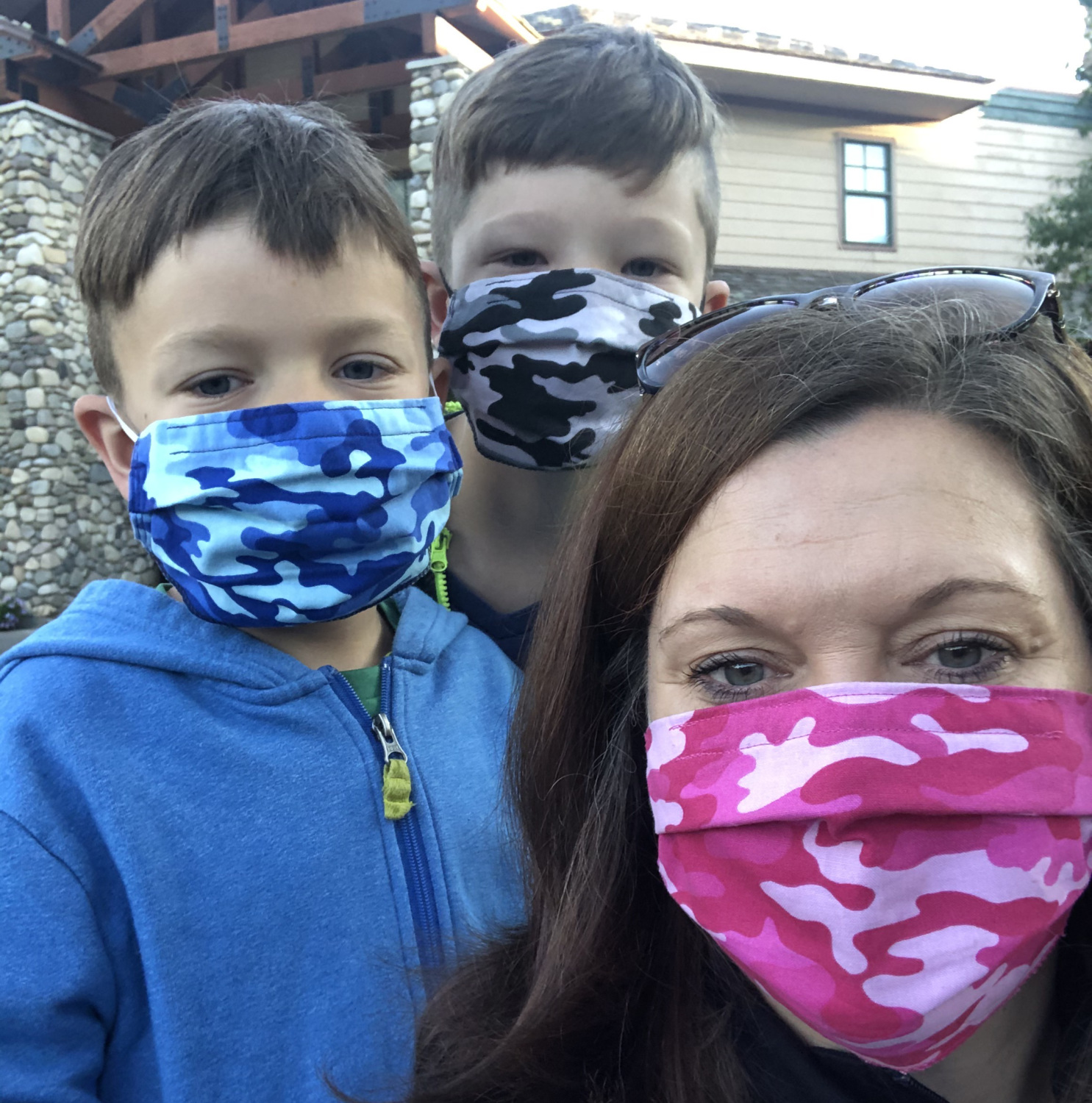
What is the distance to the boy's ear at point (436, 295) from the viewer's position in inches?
95.7

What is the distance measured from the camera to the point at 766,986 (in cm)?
133

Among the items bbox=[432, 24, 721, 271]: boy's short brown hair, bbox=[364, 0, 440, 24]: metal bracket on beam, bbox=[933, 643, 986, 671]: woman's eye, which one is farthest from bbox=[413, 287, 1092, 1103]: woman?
bbox=[364, 0, 440, 24]: metal bracket on beam

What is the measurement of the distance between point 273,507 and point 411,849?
647mm

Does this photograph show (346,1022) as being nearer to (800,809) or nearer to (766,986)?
(766,986)

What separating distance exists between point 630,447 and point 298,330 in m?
0.63

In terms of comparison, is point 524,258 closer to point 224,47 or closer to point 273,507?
point 273,507

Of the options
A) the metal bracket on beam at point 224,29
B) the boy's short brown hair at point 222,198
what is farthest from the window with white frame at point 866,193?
the boy's short brown hair at point 222,198

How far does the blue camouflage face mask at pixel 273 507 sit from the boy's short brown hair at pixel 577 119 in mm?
916

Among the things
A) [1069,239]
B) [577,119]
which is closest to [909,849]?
[577,119]

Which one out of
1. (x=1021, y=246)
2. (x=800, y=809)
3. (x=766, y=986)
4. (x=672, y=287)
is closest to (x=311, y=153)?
(x=672, y=287)

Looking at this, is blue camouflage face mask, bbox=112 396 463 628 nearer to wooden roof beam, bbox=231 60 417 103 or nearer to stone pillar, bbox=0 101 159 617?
wooden roof beam, bbox=231 60 417 103

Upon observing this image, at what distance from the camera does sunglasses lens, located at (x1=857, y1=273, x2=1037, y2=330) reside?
1455 mm

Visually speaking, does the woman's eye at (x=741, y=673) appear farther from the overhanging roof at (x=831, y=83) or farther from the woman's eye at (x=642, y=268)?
the overhanging roof at (x=831, y=83)

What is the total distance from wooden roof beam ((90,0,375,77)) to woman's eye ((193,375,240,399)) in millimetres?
9301
